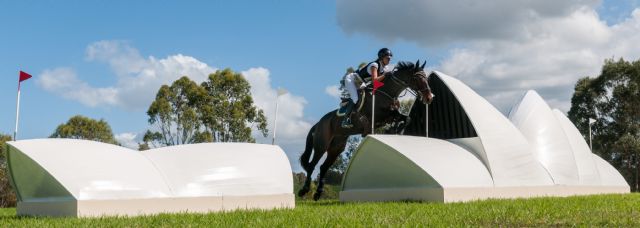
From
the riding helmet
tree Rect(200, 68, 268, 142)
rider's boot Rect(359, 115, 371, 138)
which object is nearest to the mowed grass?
rider's boot Rect(359, 115, 371, 138)

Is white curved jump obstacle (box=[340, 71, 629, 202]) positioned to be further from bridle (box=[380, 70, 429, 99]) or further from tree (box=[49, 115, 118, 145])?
tree (box=[49, 115, 118, 145])

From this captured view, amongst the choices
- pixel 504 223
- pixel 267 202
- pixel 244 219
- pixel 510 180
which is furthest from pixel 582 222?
pixel 510 180

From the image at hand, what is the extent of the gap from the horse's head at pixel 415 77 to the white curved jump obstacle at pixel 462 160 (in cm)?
117

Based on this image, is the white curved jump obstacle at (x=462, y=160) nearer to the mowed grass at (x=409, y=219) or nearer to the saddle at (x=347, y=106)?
the saddle at (x=347, y=106)

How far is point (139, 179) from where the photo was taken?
9.98 meters

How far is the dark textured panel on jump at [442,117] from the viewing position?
14469 millimetres

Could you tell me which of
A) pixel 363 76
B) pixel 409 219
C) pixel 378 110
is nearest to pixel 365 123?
pixel 378 110

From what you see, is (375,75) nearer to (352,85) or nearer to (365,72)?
(365,72)

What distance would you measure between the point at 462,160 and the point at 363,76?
2845mm

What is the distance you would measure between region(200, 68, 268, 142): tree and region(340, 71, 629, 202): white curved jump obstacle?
22.1 m

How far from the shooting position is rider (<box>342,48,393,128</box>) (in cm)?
1314

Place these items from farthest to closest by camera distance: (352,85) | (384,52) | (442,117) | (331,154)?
(331,154) → (442,117) → (352,85) → (384,52)

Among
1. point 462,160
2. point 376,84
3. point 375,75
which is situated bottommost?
point 462,160

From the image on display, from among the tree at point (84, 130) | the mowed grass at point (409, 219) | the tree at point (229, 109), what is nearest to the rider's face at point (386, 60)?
the mowed grass at point (409, 219)
